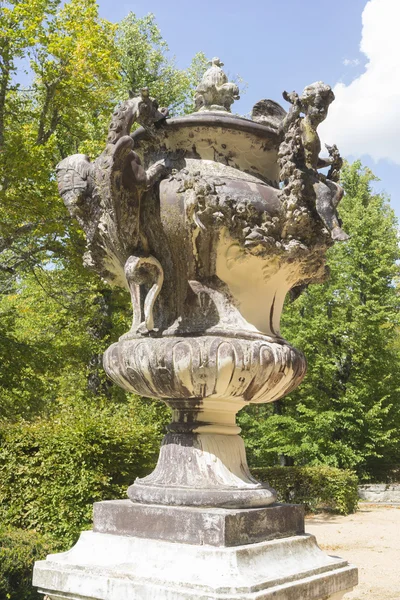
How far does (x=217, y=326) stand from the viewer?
3.07 meters

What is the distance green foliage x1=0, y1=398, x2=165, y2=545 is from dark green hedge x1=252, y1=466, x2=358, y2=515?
23.4 ft

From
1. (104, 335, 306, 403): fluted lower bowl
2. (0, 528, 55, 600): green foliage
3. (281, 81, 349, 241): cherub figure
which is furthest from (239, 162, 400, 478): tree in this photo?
(104, 335, 306, 403): fluted lower bowl

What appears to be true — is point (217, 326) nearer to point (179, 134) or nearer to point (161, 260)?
point (161, 260)

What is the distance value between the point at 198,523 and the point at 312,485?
44.7 ft

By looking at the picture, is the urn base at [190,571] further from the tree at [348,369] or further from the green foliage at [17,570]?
the tree at [348,369]

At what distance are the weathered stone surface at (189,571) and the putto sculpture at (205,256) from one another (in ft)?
0.43

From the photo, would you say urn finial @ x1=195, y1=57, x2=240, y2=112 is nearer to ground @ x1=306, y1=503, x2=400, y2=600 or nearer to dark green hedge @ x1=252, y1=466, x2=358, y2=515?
ground @ x1=306, y1=503, x2=400, y2=600

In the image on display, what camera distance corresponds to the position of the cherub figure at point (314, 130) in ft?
10.3

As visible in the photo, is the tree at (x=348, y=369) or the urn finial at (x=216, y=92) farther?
the tree at (x=348, y=369)

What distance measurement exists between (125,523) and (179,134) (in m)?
1.98

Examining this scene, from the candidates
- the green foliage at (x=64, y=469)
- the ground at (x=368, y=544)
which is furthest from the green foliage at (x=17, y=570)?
the ground at (x=368, y=544)

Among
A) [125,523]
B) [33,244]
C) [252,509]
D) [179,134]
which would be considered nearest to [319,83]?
[179,134]

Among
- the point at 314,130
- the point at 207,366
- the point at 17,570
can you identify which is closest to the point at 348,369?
the point at 17,570

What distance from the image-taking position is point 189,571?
8.52 feet
